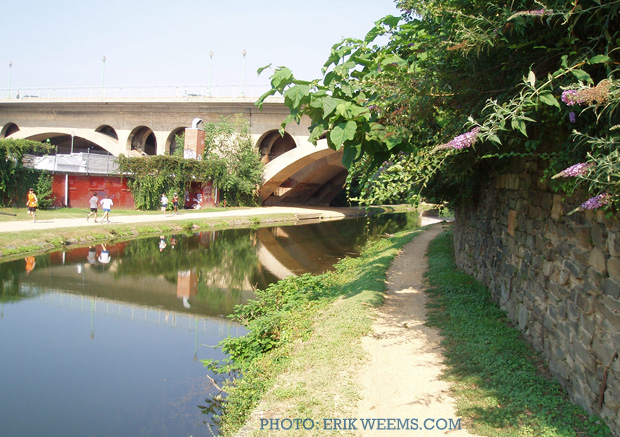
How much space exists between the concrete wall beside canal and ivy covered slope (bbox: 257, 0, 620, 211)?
34 cm

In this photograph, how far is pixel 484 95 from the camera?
5.43m

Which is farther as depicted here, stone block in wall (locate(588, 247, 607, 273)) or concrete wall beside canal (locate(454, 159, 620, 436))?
stone block in wall (locate(588, 247, 607, 273))

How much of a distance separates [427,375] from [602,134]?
272cm

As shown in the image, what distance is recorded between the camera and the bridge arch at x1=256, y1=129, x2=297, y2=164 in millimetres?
33125

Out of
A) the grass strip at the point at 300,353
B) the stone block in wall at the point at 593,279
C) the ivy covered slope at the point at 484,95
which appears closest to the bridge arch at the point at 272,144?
the grass strip at the point at 300,353

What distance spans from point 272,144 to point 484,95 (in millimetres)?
30183

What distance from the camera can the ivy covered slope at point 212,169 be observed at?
2750cm

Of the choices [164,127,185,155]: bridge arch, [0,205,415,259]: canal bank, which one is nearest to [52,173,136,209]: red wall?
[0,205,415,259]: canal bank

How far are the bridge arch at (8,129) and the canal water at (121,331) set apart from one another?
27164 millimetres

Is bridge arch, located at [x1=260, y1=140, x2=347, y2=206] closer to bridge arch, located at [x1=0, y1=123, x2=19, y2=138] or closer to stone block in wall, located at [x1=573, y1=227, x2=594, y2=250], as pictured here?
bridge arch, located at [x1=0, y1=123, x2=19, y2=138]

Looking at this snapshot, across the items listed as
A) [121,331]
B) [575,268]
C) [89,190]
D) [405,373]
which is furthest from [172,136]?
[575,268]

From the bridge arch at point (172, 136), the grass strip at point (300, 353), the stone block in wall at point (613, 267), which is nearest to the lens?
the stone block in wall at point (613, 267)

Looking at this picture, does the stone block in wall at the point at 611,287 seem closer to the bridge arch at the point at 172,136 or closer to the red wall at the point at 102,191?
the red wall at the point at 102,191

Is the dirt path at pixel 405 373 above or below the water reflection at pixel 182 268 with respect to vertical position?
above
